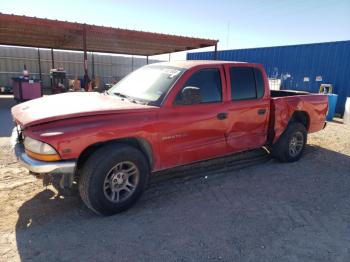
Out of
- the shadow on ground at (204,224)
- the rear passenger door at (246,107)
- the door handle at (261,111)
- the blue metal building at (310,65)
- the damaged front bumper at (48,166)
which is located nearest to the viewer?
the shadow on ground at (204,224)

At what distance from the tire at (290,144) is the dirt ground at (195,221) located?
0.60 metres

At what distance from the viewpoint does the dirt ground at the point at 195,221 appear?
2.89m

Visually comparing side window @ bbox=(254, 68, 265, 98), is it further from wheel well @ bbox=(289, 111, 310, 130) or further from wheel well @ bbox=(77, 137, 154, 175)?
wheel well @ bbox=(77, 137, 154, 175)

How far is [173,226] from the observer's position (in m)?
3.36

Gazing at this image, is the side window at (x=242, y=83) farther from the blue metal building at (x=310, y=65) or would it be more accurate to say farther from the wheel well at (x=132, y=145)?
the blue metal building at (x=310, y=65)

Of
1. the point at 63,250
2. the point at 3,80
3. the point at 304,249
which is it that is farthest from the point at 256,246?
the point at 3,80

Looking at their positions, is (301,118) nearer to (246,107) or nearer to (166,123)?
(246,107)

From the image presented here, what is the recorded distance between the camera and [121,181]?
3.56 m

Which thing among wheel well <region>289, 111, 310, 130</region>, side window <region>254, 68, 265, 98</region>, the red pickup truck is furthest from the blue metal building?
side window <region>254, 68, 265, 98</region>

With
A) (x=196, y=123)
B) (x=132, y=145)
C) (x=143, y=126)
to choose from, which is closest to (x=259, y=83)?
(x=196, y=123)

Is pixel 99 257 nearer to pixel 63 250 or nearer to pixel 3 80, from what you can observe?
pixel 63 250

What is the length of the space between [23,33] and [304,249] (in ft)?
49.6

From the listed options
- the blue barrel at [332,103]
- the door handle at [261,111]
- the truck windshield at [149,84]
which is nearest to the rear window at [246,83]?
the door handle at [261,111]

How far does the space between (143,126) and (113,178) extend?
732 millimetres
